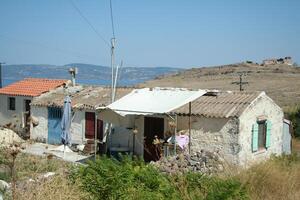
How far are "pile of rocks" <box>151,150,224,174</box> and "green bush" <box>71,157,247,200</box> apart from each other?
2.79 m

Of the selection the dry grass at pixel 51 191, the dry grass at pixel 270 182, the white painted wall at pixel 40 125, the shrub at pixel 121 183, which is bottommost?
the white painted wall at pixel 40 125

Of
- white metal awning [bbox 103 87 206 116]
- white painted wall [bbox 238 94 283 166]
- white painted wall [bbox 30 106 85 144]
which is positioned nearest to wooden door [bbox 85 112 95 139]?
white painted wall [bbox 30 106 85 144]

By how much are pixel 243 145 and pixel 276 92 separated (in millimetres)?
27535

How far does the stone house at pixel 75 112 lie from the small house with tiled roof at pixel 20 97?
0.75m

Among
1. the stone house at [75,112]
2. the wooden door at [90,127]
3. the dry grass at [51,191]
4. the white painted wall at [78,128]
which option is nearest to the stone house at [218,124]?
the wooden door at [90,127]

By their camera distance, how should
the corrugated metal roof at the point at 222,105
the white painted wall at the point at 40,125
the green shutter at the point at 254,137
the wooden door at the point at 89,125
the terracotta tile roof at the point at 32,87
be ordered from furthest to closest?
the terracotta tile roof at the point at 32,87 < the white painted wall at the point at 40,125 < the wooden door at the point at 89,125 < the green shutter at the point at 254,137 < the corrugated metal roof at the point at 222,105

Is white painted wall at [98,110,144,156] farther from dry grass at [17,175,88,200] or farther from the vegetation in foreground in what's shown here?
dry grass at [17,175,88,200]

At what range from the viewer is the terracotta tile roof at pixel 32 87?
82.4ft

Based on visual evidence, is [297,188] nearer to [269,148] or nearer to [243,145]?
[243,145]

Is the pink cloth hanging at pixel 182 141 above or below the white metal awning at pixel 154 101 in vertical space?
below

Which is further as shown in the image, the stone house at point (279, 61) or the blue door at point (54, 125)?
the stone house at point (279, 61)

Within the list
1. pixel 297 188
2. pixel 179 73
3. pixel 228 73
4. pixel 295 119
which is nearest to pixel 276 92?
pixel 228 73

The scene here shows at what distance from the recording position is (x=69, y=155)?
65.8 feet

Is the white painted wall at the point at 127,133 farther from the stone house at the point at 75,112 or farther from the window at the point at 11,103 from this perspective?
the window at the point at 11,103
